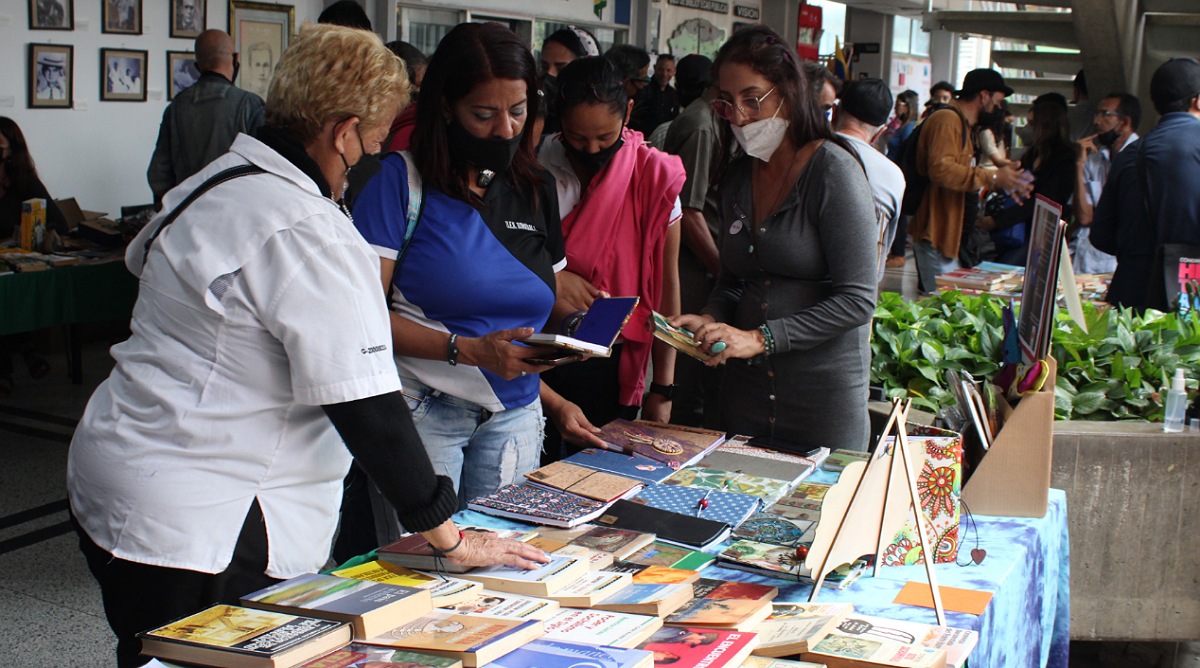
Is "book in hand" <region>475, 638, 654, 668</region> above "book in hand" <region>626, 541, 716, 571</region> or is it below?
above

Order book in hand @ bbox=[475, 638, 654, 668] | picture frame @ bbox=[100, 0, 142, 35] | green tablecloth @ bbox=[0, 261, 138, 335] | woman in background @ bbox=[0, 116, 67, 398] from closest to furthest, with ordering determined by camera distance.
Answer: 1. book in hand @ bbox=[475, 638, 654, 668]
2. green tablecloth @ bbox=[0, 261, 138, 335]
3. woman in background @ bbox=[0, 116, 67, 398]
4. picture frame @ bbox=[100, 0, 142, 35]

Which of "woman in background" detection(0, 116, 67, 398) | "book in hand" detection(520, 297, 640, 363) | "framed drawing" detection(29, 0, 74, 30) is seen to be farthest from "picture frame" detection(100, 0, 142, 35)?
"book in hand" detection(520, 297, 640, 363)

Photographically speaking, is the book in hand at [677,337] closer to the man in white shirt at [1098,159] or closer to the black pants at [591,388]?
the black pants at [591,388]

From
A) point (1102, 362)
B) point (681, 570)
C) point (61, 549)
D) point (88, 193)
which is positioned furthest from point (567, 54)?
point (88, 193)

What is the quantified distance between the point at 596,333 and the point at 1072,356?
1.77 meters

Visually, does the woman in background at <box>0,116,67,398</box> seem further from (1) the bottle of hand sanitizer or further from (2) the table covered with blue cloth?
(1) the bottle of hand sanitizer

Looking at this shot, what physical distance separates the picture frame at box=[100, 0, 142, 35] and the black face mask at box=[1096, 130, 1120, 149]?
228 inches

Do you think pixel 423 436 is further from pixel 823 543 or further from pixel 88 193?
pixel 88 193

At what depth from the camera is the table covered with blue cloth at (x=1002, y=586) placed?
5.77ft

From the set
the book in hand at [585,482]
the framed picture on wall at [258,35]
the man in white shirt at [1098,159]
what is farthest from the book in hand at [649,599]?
the framed picture on wall at [258,35]

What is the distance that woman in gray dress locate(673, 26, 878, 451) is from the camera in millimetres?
2369

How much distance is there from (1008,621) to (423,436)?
1.12 m

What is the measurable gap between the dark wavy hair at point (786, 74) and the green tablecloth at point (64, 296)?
371cm

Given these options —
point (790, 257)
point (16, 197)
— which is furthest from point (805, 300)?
point (16, 197)
